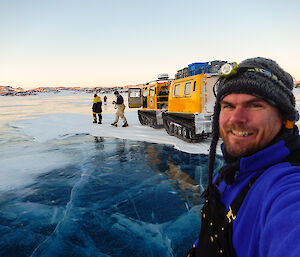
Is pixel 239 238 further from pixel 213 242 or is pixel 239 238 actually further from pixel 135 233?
pixel 135 233

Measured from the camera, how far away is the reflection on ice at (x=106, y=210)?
2975mm

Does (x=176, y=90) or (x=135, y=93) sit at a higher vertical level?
(x=176, y=90)

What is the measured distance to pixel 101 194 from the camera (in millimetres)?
4371

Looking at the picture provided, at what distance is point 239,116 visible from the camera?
1.19m

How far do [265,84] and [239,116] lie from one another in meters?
0.23

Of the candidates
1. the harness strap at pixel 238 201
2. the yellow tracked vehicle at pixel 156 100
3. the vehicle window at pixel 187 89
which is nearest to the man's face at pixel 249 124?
the harness strap at pixel 238 201

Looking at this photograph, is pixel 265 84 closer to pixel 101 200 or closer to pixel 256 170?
pixel 256 170

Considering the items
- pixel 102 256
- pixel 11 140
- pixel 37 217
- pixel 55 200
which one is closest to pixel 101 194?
pixel 55 200

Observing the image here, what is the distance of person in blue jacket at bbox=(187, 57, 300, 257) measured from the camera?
2.64 ft

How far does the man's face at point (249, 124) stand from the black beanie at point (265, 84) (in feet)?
0.12

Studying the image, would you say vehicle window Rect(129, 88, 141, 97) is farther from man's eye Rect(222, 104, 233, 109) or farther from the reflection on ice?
man's eye Rect(222, 104, 233, 109)

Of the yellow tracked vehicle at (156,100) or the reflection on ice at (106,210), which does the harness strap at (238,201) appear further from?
the yellow tracked vehicle at (156,100)

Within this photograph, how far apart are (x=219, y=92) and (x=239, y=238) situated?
0.88 metres

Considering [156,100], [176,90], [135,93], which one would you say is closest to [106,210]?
[176,90]
